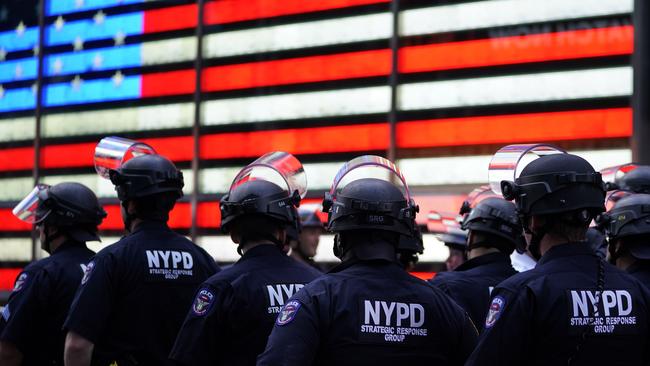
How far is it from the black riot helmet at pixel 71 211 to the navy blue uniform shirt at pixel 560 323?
121 inches

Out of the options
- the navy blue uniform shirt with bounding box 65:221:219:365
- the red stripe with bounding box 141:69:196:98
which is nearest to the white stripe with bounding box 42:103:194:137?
the red stripe with bounding box 141:69:196:98

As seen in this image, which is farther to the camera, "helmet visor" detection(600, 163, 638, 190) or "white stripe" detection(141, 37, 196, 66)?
"white stripe" detection(141, 37, 196, 66)

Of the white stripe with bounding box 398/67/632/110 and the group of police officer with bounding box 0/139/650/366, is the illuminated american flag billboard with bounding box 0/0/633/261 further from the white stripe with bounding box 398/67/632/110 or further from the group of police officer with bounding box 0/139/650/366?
the group of police officer with bounding box 0/139/650/366

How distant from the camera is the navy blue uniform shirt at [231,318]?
3.84 metres

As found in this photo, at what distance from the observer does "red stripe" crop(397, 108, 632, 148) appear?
26.5ft

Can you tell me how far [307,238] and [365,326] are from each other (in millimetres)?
4794

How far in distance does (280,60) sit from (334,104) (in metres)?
0.83

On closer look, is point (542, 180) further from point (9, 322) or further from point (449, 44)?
point (449, 44)

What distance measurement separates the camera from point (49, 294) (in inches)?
202

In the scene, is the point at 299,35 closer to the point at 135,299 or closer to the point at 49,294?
the point at 49,294

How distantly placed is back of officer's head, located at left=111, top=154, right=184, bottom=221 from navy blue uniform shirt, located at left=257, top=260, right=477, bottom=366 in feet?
5.80

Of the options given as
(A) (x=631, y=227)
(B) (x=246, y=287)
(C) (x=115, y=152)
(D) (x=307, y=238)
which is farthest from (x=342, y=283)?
(D) (x=307, y=238)

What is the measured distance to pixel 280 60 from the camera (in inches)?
399

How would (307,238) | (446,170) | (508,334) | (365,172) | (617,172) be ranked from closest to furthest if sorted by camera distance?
1. (508,334)
2. (365,172)
3. (617,172)
4. (307,238)
5. (446,170)
